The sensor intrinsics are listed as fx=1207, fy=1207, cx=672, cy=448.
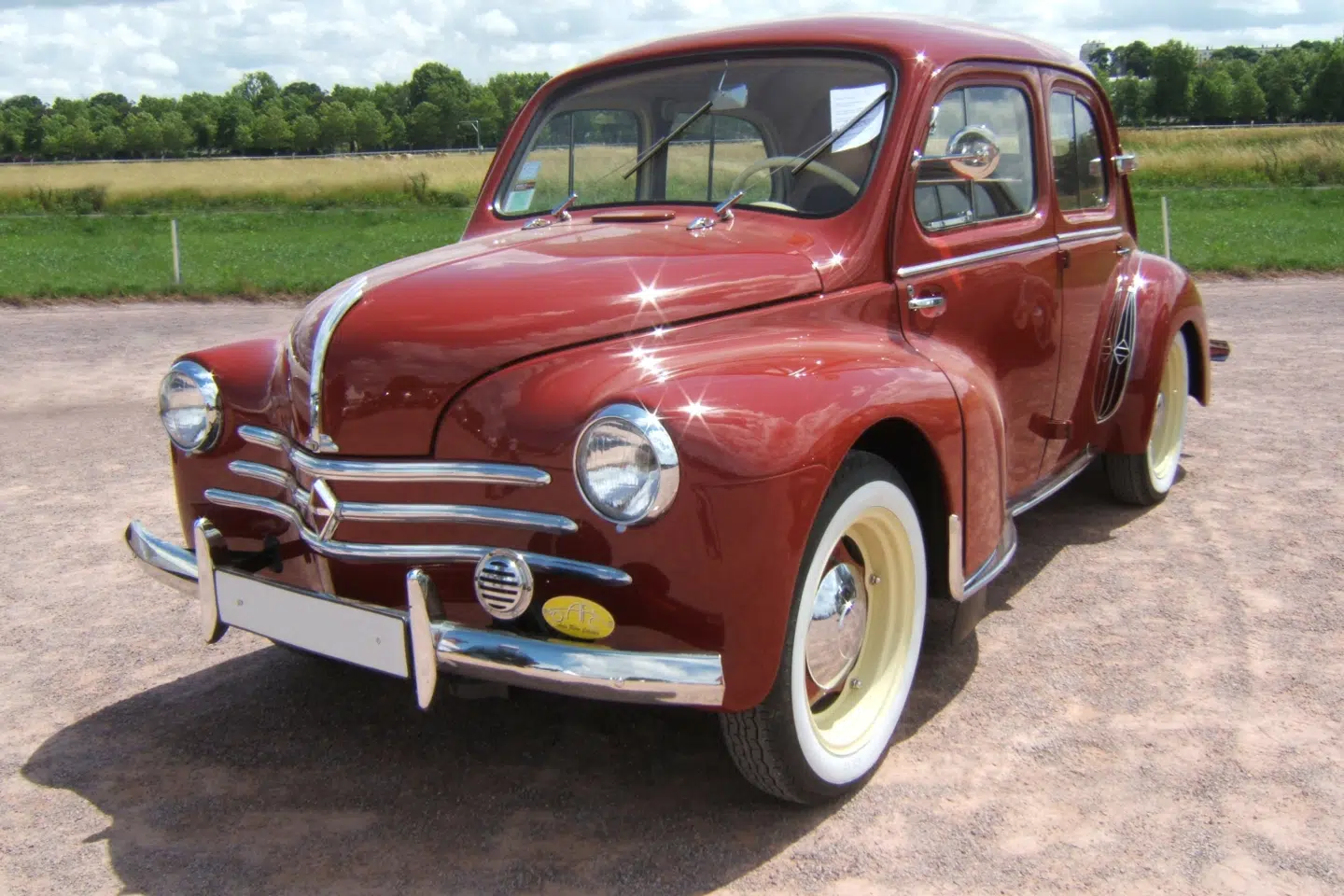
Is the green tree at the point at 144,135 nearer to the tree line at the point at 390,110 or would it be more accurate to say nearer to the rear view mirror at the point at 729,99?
the tree line at the point at 390,110

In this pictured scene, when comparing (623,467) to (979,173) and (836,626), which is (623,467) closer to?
(836,626)

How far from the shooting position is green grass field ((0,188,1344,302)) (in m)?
13.8

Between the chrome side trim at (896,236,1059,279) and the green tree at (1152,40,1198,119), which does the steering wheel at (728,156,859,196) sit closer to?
the chrome side trim at (896,236,1059,279)

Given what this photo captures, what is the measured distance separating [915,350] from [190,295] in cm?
1200

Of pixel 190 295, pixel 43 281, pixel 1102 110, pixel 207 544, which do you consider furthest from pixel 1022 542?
pixel 43 281

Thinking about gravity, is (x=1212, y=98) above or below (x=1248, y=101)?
above

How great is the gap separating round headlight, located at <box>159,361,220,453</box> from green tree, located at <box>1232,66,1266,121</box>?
106m

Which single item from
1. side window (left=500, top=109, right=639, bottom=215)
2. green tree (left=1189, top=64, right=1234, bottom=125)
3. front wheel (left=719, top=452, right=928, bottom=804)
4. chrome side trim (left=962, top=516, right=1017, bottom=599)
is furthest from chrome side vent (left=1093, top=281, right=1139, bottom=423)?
green tree (left=1189, top=64, right=1234, bottom=125)

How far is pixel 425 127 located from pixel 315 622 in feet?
294

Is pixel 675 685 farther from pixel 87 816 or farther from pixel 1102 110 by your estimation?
pixel 1102 110

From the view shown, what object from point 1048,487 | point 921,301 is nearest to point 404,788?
point 921,301

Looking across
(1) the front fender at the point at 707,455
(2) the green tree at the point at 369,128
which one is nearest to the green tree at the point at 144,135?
(2) the green tree at the point at 369,128

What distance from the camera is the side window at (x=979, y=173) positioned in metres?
3.53

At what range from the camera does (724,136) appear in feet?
11.9
